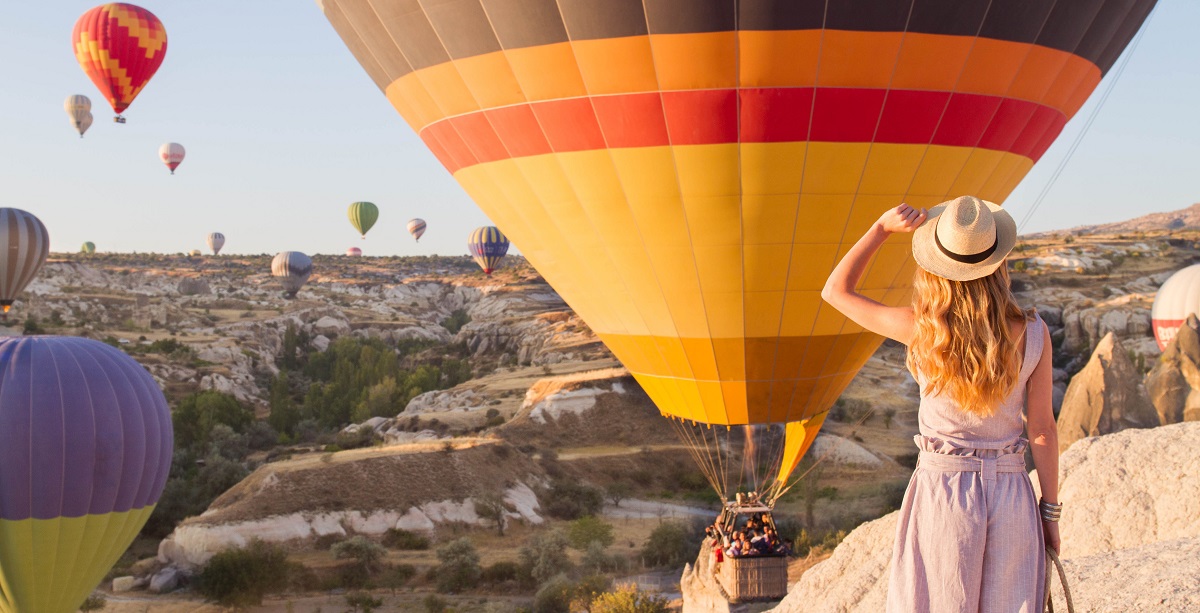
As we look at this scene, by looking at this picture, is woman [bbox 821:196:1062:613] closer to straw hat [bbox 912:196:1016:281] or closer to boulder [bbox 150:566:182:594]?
straw hat [bbox 912:196:1016:281]

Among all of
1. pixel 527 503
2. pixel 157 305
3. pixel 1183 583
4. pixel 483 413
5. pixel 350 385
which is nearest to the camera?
pixel 1183 583

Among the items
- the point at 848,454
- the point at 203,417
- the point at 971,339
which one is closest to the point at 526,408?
the point at 203,417

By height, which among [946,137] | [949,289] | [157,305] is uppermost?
[157,305]

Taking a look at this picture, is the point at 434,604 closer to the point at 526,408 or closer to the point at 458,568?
the point at 458,568

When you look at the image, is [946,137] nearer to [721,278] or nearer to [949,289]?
[721,278]

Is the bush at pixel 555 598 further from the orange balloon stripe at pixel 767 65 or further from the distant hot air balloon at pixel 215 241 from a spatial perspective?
the distant hot air balloon at pixel 215 241

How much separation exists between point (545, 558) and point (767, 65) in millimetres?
15782

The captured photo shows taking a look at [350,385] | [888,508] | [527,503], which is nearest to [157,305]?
[350,385]

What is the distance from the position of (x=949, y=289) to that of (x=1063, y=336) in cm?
4820

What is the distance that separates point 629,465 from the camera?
32.8 metres

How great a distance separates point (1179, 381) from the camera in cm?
2380

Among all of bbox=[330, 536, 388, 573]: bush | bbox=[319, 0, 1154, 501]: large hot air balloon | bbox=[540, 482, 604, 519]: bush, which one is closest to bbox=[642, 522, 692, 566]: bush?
bbox=[540, 482, 604, 519]: bush

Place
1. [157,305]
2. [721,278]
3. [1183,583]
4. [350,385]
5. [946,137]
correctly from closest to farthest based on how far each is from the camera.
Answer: [1183,583] → [946,137] → [721,278] → [350,385] → [157,305]

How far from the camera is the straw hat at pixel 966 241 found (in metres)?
2.93
